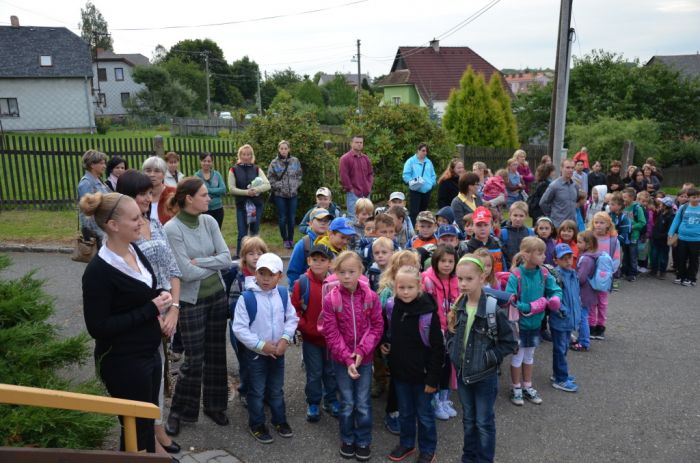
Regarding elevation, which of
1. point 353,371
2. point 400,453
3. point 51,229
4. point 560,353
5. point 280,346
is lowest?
point 400,453

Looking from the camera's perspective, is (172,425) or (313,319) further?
(313,319)

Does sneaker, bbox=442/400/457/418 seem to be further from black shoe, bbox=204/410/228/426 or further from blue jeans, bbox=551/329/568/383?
black shoe, bbox=204/410/228/426

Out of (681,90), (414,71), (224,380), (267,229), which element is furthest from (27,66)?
(224,380)

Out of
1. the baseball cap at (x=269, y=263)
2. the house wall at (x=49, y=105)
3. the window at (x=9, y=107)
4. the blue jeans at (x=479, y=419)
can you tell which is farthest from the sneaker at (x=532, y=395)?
the window at (x=9, y=107)

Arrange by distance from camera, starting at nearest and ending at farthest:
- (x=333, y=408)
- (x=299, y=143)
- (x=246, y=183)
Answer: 1. (x=333, y=408)
2. (x=246, y=183)
3. (x=299, y=143)

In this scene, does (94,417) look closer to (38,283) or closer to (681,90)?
(38,283)

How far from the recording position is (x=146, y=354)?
3.32 meters

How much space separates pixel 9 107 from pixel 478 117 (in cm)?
3688

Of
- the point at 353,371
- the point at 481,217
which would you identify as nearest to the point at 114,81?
the point at 481,217

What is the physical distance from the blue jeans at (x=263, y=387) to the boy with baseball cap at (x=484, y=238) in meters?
2.49

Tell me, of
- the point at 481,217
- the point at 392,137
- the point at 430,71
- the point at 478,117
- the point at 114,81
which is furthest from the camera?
the point at 114,81

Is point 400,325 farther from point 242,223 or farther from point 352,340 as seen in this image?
point 242,223

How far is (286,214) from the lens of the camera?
33.8ft

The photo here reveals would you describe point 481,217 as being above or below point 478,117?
below
